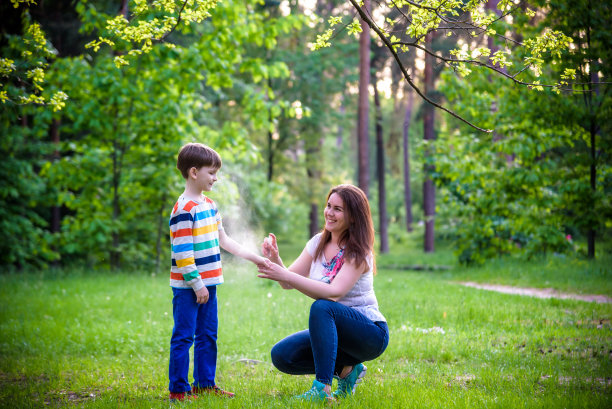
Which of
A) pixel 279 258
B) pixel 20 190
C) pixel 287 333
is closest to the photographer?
pixel 279 258

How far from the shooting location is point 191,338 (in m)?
3.97

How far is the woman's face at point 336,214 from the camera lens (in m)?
3.94

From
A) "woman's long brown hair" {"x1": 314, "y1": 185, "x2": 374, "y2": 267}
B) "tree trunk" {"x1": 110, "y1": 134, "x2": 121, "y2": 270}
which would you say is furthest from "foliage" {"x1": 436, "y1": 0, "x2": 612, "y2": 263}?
"tree trunk" {"x1": 110, "y1": 134, "x2": 121, "y2": 270}

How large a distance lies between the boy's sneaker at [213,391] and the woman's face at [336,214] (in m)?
1.49

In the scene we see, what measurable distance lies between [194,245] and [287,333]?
2.83m

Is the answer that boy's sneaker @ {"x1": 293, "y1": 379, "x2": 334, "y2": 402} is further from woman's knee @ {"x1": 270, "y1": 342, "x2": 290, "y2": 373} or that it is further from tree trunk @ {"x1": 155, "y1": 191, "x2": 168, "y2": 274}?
tree trunk @ {"x1": 155, "y1": 191, "x2": 168, "y2": 274}

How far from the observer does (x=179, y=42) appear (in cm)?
1448

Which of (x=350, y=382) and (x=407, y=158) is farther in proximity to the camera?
(x=407, y=158)

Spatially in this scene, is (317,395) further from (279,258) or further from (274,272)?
(279,258)

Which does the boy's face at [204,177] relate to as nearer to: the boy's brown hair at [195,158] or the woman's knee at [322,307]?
the boy's brown hair at [195,158]

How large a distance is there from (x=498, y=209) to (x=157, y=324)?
864cm

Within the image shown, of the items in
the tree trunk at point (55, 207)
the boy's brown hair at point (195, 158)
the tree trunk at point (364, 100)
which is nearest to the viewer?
the boy's brown hair at point (195, 158)

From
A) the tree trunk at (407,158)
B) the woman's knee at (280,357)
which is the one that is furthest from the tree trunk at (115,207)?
the tree trunk at (407,158)

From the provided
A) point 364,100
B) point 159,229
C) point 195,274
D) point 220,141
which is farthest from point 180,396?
point 364,100
